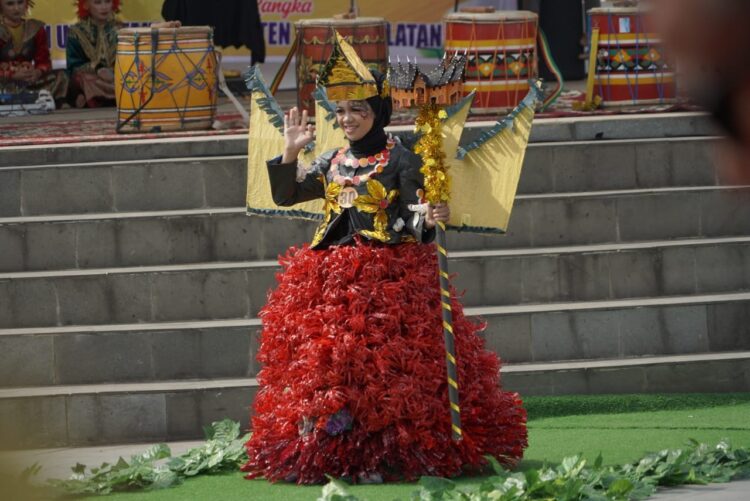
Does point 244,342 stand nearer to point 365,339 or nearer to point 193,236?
point 193,236

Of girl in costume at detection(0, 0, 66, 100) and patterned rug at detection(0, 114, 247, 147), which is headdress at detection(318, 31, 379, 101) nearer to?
patterned rug at detection(0, 114, 247, 147)

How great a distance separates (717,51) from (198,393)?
714 centimetres

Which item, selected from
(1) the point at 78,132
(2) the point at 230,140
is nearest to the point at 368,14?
(1) the point at 78,132

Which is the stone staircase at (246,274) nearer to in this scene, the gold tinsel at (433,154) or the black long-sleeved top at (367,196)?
the black long-sleeved top at (367,196)

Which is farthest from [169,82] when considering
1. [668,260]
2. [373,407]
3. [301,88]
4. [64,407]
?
[373,407]

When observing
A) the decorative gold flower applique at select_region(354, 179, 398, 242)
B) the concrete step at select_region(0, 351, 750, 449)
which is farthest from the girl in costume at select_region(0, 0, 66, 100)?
the decorative gold flower applique at select_region(354, 179, 398, 242)

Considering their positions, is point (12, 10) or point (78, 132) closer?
point (78, 132)

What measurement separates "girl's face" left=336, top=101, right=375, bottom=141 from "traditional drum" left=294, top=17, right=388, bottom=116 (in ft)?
13.8

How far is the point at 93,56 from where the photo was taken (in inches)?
518

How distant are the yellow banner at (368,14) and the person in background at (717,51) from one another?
13163 millimetres

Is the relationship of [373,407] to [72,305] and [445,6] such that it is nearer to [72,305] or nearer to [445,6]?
[72,305]

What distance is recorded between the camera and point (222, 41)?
13617mm

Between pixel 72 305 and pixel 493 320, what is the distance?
8.62ft

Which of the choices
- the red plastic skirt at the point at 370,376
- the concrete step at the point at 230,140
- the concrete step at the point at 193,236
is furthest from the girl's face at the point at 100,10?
the red plastic skirt at the point at 370,376
